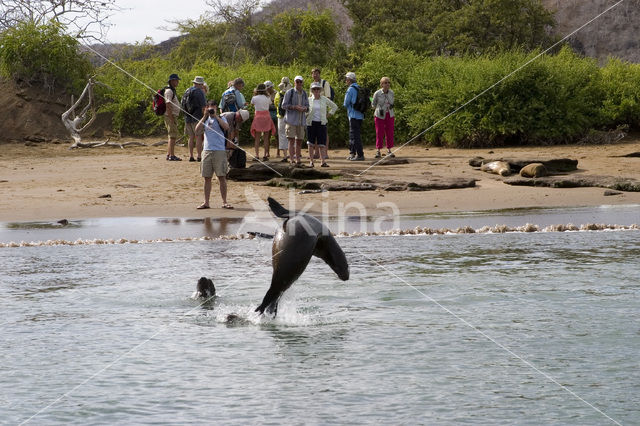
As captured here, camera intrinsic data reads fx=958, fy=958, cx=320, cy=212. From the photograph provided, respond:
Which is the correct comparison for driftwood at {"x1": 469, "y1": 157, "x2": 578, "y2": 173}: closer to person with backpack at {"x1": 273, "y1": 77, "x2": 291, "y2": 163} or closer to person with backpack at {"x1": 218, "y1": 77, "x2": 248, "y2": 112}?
person with backpack at {"x1": 273, "y1": 77, "x2": 291, "y2": 163}

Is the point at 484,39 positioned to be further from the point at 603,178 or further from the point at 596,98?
the point at 603,178

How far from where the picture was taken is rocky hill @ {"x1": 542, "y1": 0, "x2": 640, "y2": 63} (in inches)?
2170

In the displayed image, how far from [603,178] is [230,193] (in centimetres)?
674

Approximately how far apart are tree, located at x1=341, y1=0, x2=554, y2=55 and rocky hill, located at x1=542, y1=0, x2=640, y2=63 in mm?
9951

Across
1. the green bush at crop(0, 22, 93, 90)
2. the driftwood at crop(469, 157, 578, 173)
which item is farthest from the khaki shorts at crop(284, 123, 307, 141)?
the green bush at crop(0, 22, 93, 90)

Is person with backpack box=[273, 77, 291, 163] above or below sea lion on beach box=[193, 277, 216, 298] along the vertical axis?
above

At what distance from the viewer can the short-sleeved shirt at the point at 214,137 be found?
1462cm

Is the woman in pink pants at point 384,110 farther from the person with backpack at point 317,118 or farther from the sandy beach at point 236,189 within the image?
the person with backpack at point 317,118

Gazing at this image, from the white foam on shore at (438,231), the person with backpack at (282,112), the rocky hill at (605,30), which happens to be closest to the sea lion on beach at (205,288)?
the white foam on shore at (438,231)

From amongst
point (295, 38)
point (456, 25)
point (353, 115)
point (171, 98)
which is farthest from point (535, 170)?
point (295, 38)

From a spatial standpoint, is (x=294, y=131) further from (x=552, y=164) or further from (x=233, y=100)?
(x=552, y=164)

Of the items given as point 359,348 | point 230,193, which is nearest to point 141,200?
point 230,193

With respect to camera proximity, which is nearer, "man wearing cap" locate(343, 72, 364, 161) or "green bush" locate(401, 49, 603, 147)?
"man wearing cap" locate(343, 72, 364, 161)

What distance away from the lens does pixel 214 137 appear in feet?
48.5
